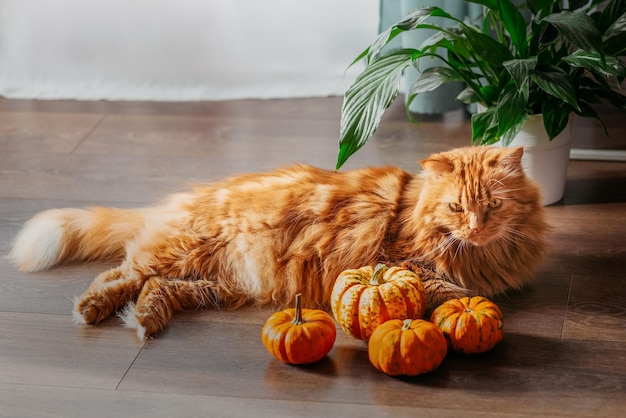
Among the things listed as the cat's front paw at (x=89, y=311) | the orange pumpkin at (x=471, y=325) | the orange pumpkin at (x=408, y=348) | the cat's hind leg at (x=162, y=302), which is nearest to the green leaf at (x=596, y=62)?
the orange pumpkin at (x=471, y=325)

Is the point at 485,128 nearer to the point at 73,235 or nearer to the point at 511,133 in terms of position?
the point at 511,133

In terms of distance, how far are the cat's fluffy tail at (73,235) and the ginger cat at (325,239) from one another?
0.35 ft

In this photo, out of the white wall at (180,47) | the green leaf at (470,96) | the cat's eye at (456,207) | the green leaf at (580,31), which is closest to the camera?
the cat's eye at (456,207)

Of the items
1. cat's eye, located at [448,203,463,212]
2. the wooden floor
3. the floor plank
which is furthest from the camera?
cat's eye, located at [448,203,463,212]

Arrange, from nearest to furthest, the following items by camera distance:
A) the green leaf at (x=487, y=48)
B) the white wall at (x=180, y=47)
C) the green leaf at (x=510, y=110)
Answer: the green leaf at (x=510, y=110), the green leaf at (x=487, y=48), the white wall at (x=180, y=47)

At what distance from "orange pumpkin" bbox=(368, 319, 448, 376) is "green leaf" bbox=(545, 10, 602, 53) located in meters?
0.80

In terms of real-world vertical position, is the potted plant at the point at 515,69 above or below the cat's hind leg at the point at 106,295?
above

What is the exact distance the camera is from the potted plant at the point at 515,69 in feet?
7.34

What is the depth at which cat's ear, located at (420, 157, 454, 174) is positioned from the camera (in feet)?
6.75

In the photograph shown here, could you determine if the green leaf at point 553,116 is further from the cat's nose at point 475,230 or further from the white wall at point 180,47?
the white wall at point 180,47

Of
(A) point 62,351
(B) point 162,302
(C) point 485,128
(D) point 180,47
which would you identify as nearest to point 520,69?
(C) point 485,128

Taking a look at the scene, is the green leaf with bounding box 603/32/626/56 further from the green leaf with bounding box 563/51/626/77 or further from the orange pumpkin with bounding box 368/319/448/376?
the orange pumpkin with bounding box 368/319/448/376

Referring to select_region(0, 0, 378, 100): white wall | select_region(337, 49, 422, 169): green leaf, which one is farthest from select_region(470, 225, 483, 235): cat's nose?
select_region(0, 0, 378, 100): white wall

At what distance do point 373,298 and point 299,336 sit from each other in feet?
0.60
